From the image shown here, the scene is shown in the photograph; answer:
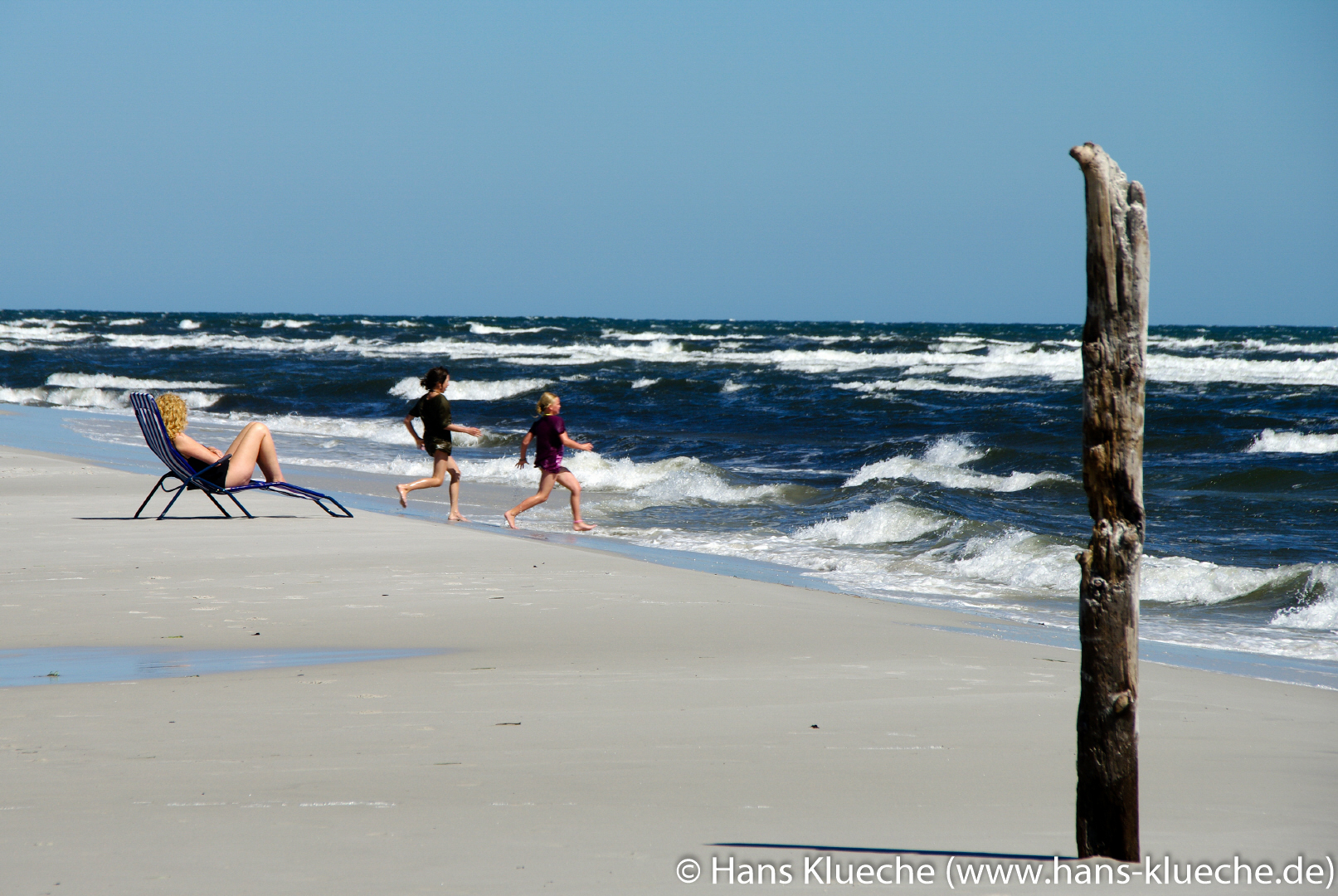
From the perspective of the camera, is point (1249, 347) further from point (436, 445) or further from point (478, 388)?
point (436, 445)

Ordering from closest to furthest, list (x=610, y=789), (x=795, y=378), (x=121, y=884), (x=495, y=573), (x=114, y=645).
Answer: (x=121, y=884) → (x=610, y=789) → (x=114, y=645) → (x=495, y=573) → (x=795, y=378)

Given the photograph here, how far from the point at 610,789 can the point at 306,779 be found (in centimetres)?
85

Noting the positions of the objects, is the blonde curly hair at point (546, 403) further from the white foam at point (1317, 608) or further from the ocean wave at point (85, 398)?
the ocean wave at point (85, 398)

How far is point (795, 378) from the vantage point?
33.4 m

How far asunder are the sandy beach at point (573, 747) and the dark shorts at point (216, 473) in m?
2.26

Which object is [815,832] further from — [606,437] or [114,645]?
[606,437]

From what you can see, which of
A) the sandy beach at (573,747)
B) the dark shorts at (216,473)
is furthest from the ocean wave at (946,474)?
the sandy beach at (573,747)

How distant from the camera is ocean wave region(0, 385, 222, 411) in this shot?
89.0 feet

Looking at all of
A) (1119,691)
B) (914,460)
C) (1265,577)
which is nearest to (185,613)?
(1119,691)

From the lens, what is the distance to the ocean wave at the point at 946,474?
14.3 m

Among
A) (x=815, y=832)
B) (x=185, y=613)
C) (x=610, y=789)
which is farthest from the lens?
(x=185, y=613)

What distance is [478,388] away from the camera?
3184cm

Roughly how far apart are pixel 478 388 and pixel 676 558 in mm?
23611

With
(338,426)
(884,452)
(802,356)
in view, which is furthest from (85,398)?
(802,356)
